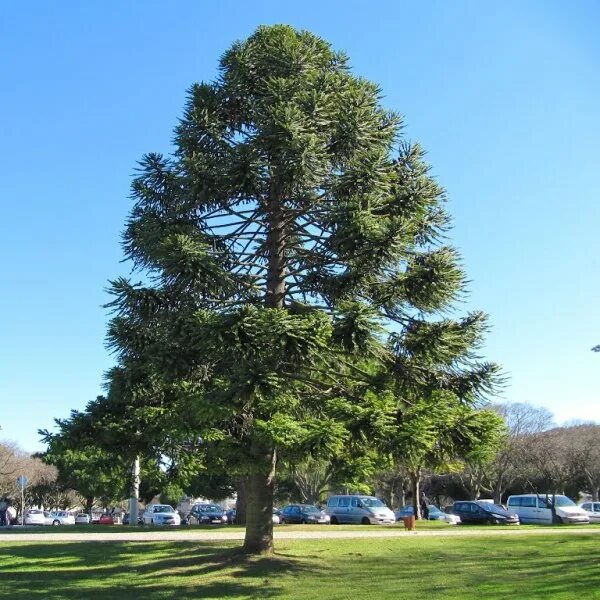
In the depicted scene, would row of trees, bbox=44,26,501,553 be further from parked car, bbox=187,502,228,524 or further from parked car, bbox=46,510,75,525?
parked car, bbox=46,510,75,525

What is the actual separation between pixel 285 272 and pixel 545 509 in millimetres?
24231

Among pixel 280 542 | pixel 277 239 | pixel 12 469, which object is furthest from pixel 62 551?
pixel 12 469

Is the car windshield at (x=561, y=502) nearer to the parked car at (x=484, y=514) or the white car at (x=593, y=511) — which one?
the parked car at (x=484, y=514)

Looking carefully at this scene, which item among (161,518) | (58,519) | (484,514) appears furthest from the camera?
(58,519)

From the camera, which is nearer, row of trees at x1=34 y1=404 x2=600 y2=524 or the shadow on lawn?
the shadow on lawn

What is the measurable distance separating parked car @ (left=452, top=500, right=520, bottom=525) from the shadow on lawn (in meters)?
20.4

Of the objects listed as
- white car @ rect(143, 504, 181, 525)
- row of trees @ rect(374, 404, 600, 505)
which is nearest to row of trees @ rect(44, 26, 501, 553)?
white car @ rect(143, 504, 181, 525)

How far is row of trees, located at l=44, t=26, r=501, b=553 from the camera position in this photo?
14500mm

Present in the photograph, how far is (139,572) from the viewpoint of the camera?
53.0ft

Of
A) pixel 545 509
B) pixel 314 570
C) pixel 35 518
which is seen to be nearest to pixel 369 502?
pixel 545 509

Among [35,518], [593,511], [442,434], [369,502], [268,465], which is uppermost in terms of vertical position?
[442,434]

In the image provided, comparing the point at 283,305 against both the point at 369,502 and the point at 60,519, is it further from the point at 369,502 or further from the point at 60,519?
the point at 60,519

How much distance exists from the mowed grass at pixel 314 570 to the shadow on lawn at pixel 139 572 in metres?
0.02

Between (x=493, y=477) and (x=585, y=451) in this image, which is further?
(x=493, y=477)
